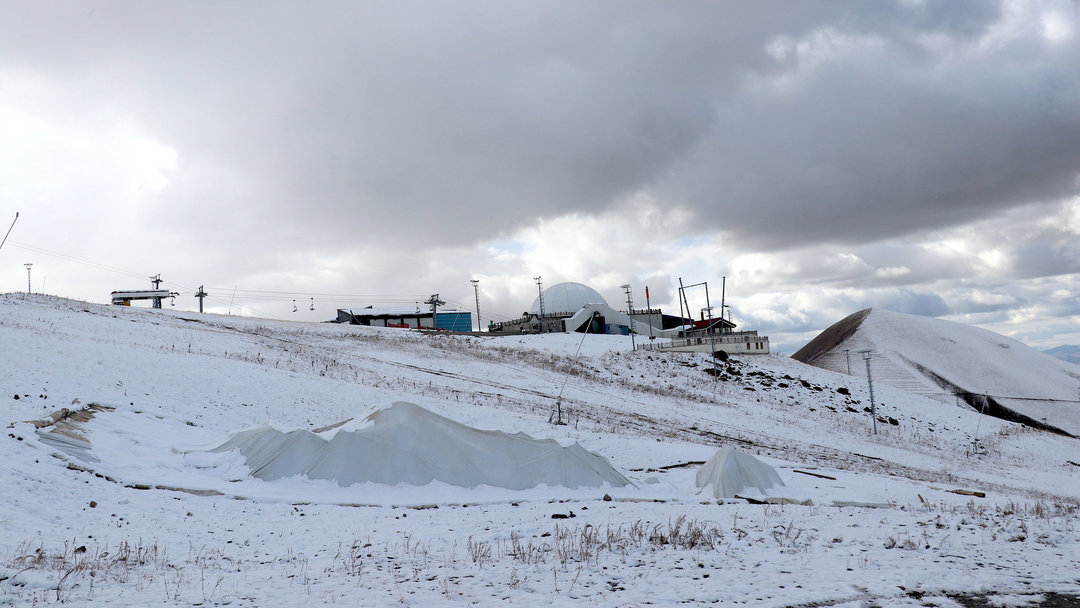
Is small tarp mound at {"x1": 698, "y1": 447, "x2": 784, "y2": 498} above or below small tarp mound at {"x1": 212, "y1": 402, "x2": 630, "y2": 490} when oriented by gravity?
below

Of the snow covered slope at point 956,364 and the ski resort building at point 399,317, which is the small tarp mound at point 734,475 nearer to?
the snow covered slope at point 956,364

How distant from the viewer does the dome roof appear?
12056 cm

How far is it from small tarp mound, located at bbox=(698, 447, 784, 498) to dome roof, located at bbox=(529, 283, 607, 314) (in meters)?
99.8

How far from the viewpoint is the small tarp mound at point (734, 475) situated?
1766 centimetres

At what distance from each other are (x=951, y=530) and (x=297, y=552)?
37.1ft

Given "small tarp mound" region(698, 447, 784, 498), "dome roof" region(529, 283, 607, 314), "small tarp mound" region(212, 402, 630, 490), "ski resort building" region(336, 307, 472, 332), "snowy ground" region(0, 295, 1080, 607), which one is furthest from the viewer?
"dome roof" region(529, 283, 607, 314)

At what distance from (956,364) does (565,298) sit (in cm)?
6216

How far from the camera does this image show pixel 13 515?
10805 mm

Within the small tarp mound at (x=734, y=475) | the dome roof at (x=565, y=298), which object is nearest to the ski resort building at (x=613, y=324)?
the dome roof at (x=565, y=298)

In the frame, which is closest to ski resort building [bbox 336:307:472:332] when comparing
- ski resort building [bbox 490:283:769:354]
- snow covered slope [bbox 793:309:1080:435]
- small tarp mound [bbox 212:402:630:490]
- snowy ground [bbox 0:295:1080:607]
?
ski resort building [bbox 490:283:769:354]

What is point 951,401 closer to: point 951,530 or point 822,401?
point 822,401

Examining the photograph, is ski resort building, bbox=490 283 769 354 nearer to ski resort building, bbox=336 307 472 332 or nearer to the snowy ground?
ski resort building, bbox=336 307 472 332

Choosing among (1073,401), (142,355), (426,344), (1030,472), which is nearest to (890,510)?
(142,355)

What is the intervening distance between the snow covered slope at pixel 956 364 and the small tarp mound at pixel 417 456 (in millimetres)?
65863
